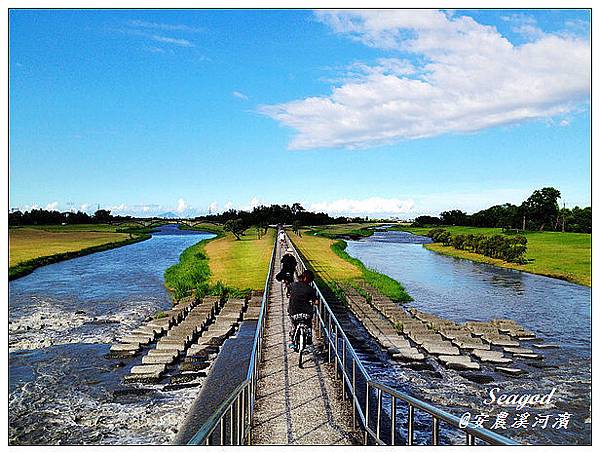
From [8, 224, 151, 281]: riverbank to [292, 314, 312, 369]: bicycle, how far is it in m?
Answer: 2.46

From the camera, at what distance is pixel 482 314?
36.3 feet

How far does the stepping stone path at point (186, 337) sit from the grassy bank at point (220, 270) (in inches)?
43.5

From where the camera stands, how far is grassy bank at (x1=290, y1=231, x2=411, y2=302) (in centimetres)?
1338

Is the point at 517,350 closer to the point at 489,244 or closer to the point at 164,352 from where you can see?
the point at 164,352

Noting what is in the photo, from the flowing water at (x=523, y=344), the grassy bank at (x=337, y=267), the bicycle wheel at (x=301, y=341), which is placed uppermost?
the bicycle wheel at (x=301, y=341)

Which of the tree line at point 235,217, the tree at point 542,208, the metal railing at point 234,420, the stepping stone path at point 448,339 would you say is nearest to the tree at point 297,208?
the tree line at point 235,217

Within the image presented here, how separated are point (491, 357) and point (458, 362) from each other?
529mm

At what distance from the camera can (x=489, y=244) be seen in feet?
48.1

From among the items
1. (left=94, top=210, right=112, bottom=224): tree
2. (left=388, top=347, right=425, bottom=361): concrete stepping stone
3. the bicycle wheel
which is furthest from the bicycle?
(left=388, top=347, right=425, bottom=361): concrete stepping stone

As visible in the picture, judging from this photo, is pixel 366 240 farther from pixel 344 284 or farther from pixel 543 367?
pixel 543 367

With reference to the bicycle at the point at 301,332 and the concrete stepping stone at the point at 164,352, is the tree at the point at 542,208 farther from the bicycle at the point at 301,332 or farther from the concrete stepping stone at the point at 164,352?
the concrete stepping stone at the point at 164,352

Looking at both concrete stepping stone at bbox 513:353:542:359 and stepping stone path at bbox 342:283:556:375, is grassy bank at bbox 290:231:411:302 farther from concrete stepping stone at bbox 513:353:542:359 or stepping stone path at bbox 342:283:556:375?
concrete stepping stone at bbox 513:353:542:359

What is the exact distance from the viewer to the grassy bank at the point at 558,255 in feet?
22.2
